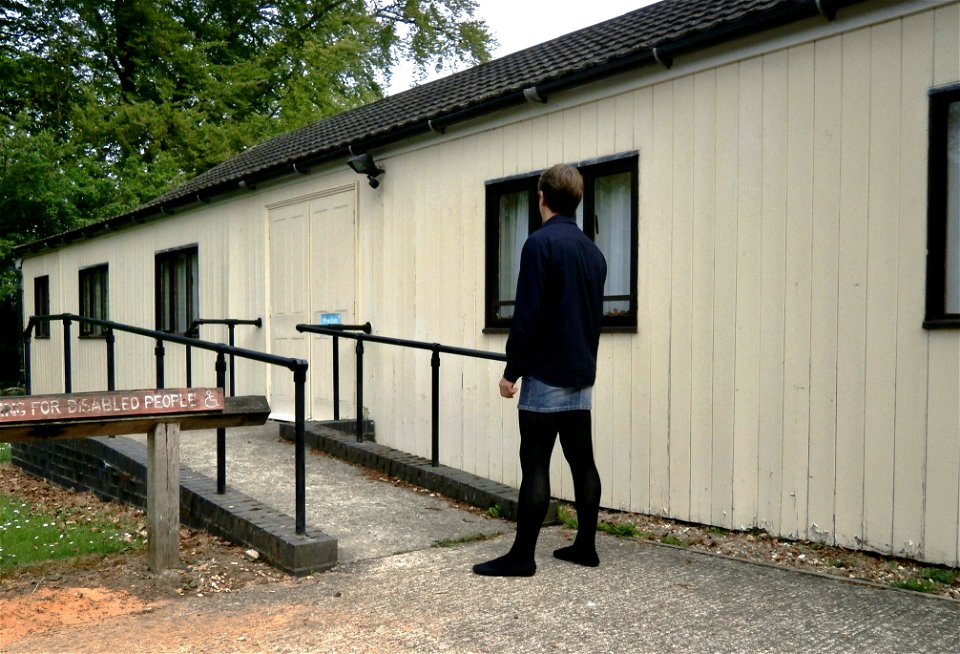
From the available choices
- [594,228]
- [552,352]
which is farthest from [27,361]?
[552,352]

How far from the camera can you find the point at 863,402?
492cm

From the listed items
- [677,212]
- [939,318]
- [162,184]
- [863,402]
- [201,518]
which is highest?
[162,184]

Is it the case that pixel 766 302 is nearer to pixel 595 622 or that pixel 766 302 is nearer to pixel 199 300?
pixel 595 622

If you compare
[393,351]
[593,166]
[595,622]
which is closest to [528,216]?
[593,166]

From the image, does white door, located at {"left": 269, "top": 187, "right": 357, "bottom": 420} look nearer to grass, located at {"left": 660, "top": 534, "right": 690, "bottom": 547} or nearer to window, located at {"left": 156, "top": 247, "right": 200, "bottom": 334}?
window, located at {"left": 156, "top": 247, "right": 200, "bottom": 334}

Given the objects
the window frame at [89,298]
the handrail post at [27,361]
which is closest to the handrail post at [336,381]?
the handrail post at [27,361]

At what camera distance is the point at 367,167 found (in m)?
8.62

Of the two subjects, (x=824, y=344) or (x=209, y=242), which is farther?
(x=209, y=242)

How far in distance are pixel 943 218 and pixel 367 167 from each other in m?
5.31

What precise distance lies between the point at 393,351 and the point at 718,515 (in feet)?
12.3

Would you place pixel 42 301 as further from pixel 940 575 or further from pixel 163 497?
pixel 940 575

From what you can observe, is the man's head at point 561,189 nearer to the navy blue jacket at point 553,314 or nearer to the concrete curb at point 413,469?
the navy blue jacket at point 553,314

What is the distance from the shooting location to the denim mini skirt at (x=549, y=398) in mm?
4277

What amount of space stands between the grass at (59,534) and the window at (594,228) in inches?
124
